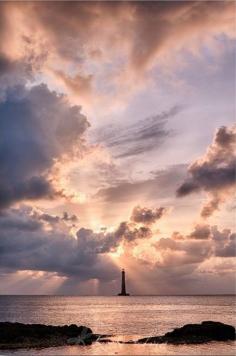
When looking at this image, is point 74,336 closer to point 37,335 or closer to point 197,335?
point 37,335

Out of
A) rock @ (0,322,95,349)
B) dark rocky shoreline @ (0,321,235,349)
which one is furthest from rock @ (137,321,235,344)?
rock @ (0,322,95,349)

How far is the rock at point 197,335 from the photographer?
72250 millimetres

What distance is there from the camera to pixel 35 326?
3196 inches

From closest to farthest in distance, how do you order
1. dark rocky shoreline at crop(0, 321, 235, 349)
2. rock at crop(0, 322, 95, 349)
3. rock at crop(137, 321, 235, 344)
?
rock at crop(0, 322, 95, 349)
dark rocky shoreline at crop(0, 321, 235, 349)
rock at crop(137, 321, 235, 344)

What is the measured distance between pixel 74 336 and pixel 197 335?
66.8 feet

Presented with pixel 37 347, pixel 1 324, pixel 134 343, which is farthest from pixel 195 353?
pixel 1 324

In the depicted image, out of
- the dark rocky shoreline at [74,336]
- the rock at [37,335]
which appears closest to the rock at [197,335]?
the dark rocky shoreline at [74,336]

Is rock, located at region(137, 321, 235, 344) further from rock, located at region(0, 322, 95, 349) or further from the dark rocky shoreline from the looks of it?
rock, located at region(0, 322, 95, 349)

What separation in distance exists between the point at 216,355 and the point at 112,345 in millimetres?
16989

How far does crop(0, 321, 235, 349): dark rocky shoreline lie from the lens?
7081cm

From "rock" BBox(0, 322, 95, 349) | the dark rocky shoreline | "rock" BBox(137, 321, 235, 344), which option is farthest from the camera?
"rock" BBox(137, 321, 235, 344)

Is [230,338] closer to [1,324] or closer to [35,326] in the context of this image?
[35,326]

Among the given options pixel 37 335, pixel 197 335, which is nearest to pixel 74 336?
pixel 37 335

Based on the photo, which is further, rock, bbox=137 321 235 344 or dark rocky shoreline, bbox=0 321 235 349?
rock, bbox=137 321 235 344
